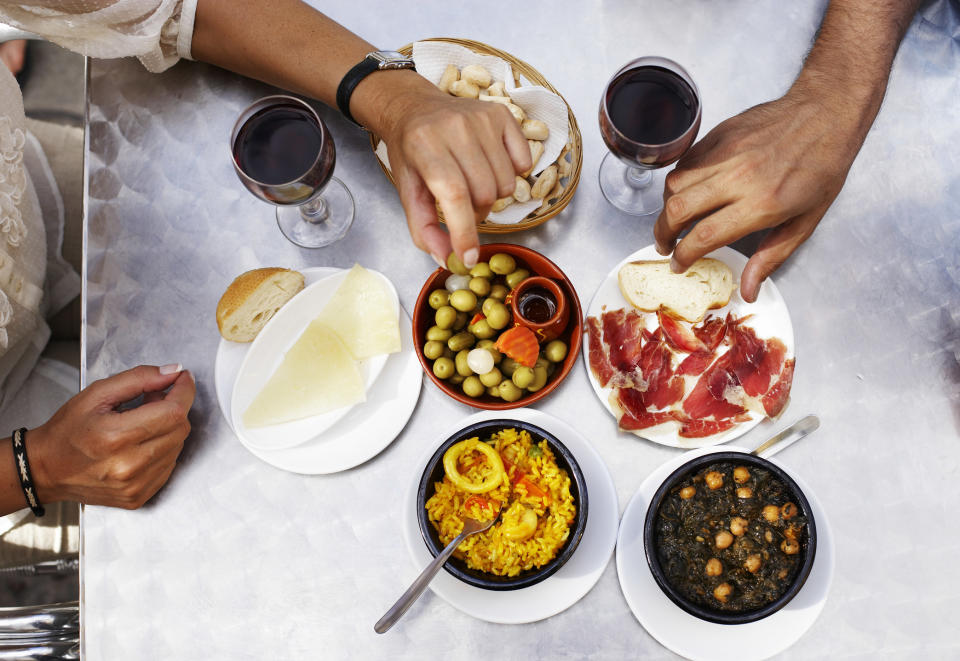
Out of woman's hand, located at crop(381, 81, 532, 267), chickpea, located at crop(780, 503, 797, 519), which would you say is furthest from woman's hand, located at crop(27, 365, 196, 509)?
chickpea, located at crop(780, 503, 797, 519)

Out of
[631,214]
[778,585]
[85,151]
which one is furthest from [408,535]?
[85,151]

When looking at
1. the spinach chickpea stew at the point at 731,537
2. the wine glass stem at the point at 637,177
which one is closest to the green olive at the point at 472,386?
the spinach chickpea stew at the point at 731,537

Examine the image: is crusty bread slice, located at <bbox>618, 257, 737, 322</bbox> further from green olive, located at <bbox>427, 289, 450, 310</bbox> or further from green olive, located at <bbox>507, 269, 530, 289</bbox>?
green olive, located at <bbox>427, 289, 450, 310</bbox>

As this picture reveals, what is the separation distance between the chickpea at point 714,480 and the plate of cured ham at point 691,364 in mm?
85

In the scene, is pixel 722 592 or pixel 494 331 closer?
pixel 722 592

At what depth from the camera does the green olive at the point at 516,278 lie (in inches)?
45.1

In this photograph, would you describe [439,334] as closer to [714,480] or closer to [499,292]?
[499,292]

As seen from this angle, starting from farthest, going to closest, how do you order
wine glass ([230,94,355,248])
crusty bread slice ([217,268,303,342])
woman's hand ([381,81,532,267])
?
crusty bread slice ([217,268,303,342]) → wine glass ([230,94,355,248]) → woman's hand ([381,81,532,267])

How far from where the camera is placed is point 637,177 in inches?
49.0

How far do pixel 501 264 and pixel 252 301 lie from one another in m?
0.43

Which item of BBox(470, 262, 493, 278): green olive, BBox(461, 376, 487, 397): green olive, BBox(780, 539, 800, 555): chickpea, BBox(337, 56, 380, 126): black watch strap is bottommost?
BBox(461, 376, 487, 397): green olive

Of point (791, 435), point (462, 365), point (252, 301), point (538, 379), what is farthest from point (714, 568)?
point (252, 301)

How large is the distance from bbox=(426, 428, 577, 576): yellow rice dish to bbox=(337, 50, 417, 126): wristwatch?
2.00 feet

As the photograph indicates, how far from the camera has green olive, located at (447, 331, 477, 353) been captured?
3.67 feet
